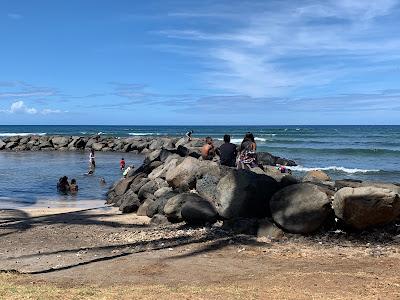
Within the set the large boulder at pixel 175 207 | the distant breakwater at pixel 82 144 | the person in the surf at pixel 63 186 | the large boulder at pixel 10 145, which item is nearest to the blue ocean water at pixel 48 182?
the person in the surf at pixel 63 186

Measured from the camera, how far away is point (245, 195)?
1052cm

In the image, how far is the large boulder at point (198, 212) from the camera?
10922 mm

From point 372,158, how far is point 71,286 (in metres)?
35.1

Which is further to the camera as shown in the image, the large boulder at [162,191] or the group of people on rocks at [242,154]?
the group of people on rocks at [242,154]

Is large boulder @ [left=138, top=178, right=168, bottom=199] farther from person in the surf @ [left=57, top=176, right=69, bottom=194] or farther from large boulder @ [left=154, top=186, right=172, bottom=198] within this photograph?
person in the surf @ [left=57, top=176, right=69, bottom=194]

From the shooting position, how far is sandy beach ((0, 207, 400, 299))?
6.20 m

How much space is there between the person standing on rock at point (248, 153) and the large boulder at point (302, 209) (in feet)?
17.5

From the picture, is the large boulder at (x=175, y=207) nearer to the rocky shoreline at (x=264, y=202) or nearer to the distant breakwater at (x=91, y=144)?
the rocky shoreline at (x=264, y=202)

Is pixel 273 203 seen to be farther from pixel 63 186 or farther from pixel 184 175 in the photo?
pixel 63 186

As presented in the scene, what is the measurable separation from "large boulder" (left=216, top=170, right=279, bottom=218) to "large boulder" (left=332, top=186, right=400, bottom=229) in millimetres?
1757

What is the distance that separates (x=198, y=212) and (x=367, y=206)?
3.69 metres

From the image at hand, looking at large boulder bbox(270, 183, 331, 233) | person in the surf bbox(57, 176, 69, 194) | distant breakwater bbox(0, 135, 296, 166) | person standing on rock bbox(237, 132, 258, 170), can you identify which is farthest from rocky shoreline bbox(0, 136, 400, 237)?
distant breakwater bbox(0, 135, 296, 166)

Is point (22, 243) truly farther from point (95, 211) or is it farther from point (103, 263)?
point (95, 211)

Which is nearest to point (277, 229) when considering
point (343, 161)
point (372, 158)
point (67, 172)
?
point (67, 172)
